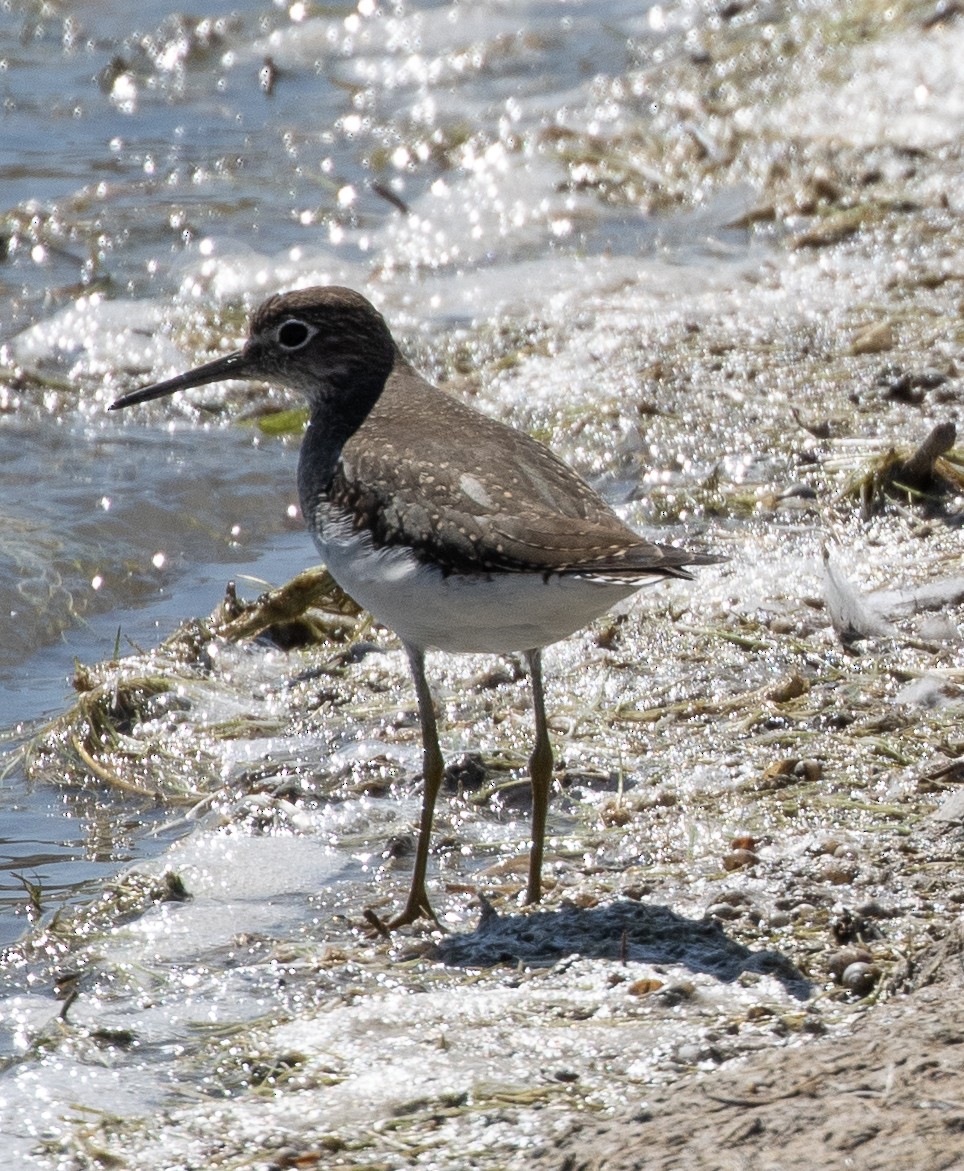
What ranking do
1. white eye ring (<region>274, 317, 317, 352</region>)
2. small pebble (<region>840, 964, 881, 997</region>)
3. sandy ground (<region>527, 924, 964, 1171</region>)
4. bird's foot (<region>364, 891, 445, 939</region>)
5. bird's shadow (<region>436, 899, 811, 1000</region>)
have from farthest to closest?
white eye ring (<region>274, 317, 317, 352</region>), bird's foot (<region>364, 891, 445, 939</region>), bird's shadow (<region>436, 899, 811, 1000</region>), small pebble (<region>840, 964, 881, 997</region>), sandy ground (<region>527, 924, 964, 1171</region>)

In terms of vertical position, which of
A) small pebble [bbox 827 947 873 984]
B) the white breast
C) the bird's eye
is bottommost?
small pebble [bbox 827 947 873 984]

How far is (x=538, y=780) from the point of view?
4551mm

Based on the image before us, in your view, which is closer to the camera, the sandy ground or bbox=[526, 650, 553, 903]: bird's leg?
the sandy ground

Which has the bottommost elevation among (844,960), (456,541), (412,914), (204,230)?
(204,230)

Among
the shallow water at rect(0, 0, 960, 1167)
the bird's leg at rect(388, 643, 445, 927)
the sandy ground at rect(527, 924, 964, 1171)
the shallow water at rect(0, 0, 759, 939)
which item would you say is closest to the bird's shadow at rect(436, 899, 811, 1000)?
the shallow water at rect(0, 0, 960, 1167)

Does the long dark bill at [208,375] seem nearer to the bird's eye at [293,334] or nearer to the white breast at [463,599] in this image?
the bird's eye at [293,334]

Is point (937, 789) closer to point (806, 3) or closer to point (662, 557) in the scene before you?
point (662, 557)

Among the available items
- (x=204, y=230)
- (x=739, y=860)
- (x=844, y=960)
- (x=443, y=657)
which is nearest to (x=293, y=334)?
(x=443, y=657)

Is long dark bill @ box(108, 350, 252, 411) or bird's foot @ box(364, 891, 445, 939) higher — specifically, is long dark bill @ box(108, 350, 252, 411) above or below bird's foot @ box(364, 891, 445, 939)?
above

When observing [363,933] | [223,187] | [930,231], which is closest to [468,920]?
[363,933]

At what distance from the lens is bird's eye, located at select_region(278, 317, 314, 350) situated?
205 inches

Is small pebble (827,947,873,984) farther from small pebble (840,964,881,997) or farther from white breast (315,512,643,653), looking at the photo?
white breast (315,512,643,653)

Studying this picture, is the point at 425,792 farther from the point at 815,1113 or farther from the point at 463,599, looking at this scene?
the point at 815,1113

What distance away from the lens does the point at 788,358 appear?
7961 millimetres
